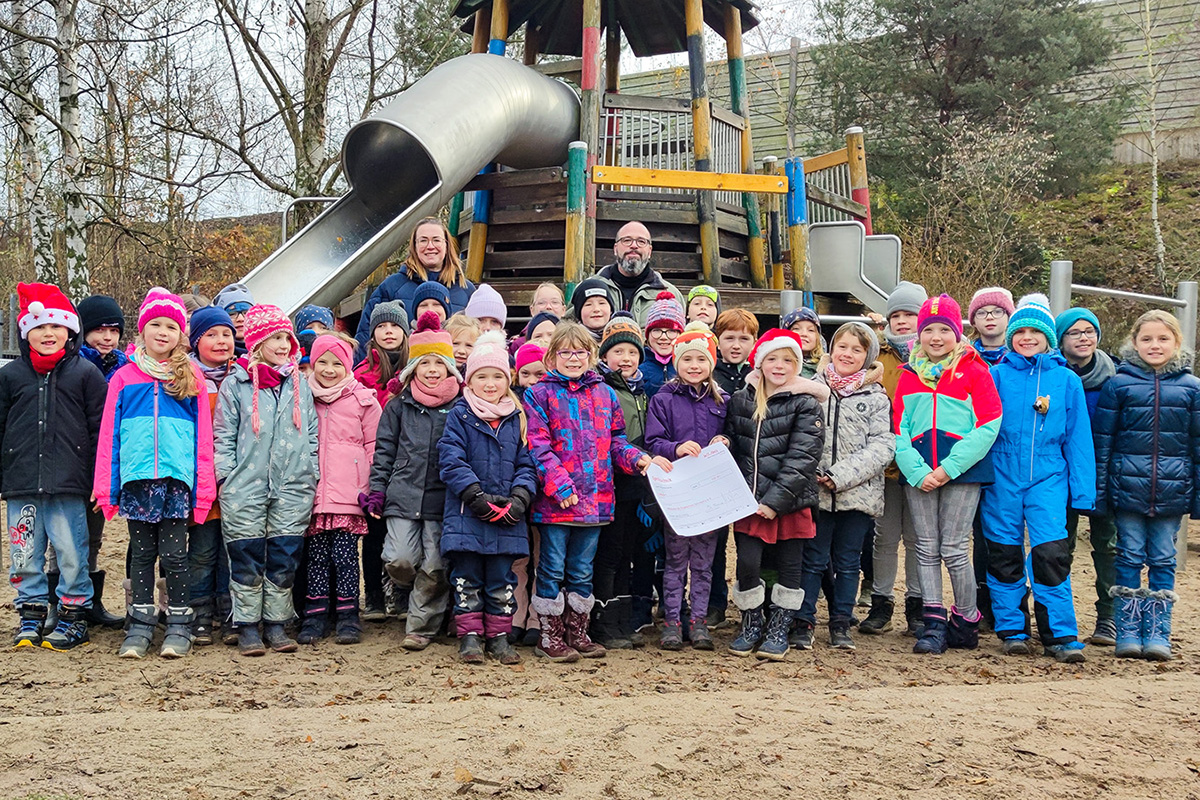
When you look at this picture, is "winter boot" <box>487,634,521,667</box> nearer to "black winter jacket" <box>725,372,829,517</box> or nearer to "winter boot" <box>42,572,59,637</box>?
"black winter jacket" <box>725,372,829,517</box>

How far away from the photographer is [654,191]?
10109 millimetres

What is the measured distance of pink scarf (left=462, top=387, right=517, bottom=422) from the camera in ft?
17.4

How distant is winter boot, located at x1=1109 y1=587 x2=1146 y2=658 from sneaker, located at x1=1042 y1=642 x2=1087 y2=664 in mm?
219

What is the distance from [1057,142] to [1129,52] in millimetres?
6287

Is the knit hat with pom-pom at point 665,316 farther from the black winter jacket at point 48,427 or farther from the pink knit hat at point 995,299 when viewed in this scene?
the black winter jacket at point 48,427

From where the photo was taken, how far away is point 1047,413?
217 inches

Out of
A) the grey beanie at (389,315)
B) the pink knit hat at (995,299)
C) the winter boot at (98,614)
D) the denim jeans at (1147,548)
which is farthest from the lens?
the grey beanie at (389,315)

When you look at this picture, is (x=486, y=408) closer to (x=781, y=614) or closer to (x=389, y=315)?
(x=389, y=315)

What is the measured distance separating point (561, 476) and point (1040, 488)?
251cm

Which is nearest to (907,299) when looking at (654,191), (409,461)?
(409,461)

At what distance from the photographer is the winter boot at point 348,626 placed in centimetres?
548

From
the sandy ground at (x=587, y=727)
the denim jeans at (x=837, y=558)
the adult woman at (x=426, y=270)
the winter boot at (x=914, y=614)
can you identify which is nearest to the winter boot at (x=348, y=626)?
the sandy ground at (x=587, y=727)

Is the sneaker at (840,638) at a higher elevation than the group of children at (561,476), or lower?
lower

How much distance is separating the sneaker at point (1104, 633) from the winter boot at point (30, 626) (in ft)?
18.7
